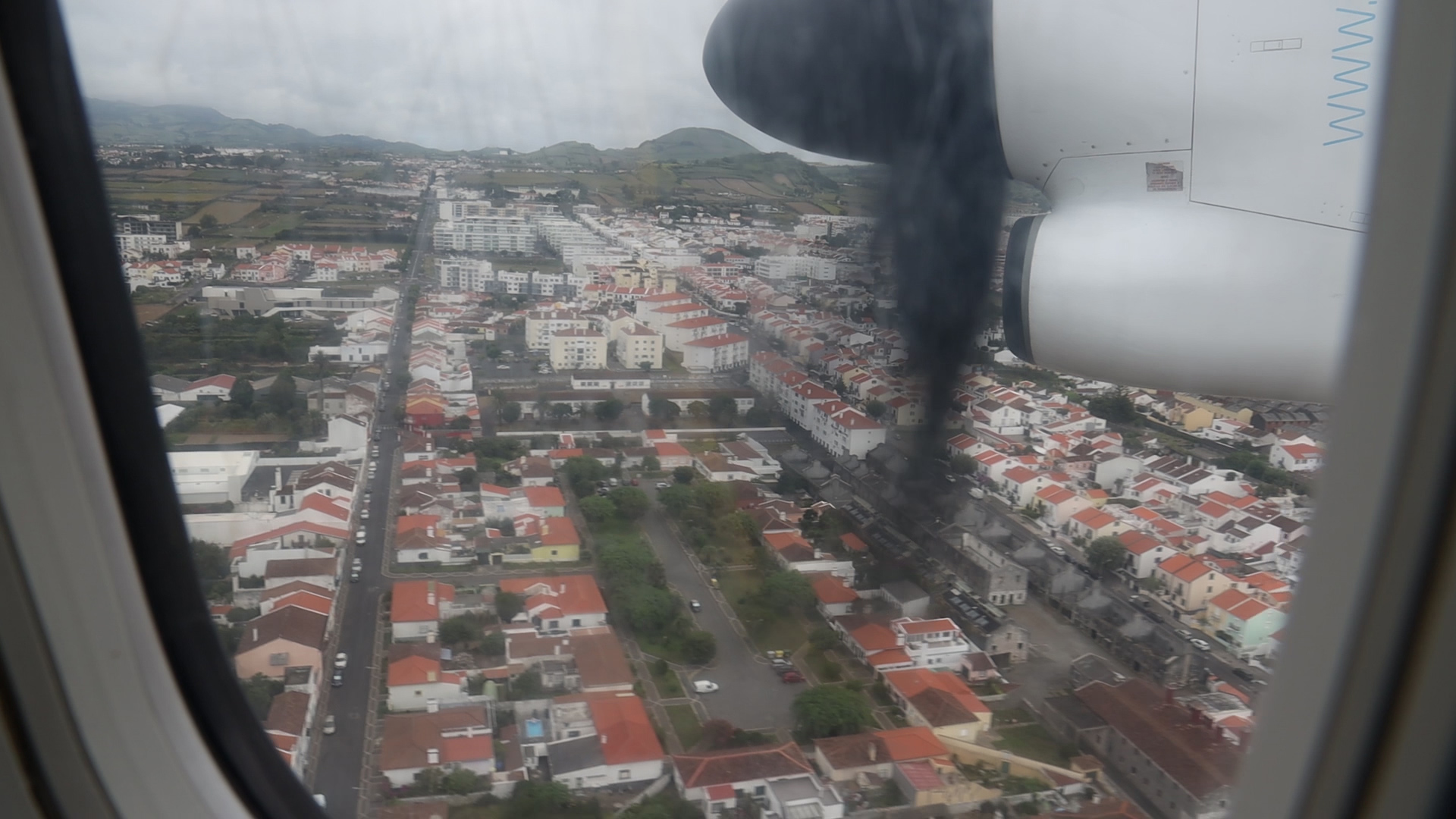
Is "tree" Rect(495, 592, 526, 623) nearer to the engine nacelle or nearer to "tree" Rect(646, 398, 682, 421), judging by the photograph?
"tree" Rect(646, 398, 682, 421)

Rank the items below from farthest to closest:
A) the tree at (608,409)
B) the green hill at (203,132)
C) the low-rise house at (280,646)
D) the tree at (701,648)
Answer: the tree at (608,409), the tree at (701,648), the low-rise house at (280,646), the green hill at (203,132)

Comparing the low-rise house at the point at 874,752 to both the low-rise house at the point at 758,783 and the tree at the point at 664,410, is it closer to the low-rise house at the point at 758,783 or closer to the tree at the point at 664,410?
the low-rise house at the point at 758,783

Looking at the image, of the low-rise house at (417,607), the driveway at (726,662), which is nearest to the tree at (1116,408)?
the driveway at (726,662)

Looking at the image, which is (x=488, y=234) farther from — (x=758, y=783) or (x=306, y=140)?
(x=758, y=783)

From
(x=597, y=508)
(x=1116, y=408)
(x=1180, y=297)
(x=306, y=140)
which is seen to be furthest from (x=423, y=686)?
(x=1180, y=297)

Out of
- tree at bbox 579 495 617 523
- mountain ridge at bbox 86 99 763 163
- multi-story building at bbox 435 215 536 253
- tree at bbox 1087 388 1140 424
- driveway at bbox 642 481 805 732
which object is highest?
mountain ridge at bbox 86 99 763 163

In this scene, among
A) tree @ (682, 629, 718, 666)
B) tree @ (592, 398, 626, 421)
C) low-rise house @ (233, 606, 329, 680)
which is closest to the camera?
low-rise house @ (233, 606, 329, 680)

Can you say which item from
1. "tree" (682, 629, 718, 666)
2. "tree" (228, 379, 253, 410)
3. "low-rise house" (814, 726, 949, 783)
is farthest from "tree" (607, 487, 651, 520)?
"tree" (228, 379, 253, 410)

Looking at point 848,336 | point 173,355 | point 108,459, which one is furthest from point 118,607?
point 848,336
